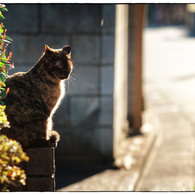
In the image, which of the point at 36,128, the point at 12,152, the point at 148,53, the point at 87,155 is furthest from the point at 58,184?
the point at 148,53

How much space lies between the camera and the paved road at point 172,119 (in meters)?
6.69

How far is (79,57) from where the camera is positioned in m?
6.69

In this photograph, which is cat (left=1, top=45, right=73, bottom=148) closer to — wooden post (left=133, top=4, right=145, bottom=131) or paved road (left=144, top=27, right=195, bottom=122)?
wooden post (left=133, top=4, right=145, bottom=131)

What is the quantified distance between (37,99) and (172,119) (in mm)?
7558

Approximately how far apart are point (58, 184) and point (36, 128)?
2.69 meters

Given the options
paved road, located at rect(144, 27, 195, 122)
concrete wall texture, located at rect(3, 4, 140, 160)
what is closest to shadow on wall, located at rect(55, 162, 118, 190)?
concrete wall texture, located at rect(3, 4, 140, 160)

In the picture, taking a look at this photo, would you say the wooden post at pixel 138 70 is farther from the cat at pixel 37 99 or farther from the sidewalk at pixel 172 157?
the cat at pixel 37 99

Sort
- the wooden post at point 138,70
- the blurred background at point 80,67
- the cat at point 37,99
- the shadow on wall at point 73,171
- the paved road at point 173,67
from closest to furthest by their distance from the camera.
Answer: the cat at point 37,99 < the shadow on wall at point 73,171 < the blurred background at point 80,67 < the wooden post at point 138,70 < the paved road at point 173,67

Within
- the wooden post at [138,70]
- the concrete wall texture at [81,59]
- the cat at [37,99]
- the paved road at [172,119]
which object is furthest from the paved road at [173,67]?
the cat at [37,99]

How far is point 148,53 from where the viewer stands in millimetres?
26141

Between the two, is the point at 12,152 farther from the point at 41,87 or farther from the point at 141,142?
the point at 141,142

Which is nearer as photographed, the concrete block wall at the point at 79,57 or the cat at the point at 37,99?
the cat at the point at 37,99

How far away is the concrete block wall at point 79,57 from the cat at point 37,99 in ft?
7.22

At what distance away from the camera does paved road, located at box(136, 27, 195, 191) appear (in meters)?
6.69
